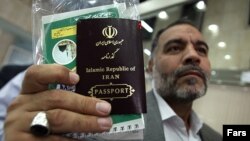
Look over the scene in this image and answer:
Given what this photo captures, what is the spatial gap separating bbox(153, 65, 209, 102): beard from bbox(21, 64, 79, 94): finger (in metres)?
0.74

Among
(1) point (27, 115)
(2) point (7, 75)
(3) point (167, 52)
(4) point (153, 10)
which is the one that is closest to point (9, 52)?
(2) point (7, 75)

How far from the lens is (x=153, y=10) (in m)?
2.45

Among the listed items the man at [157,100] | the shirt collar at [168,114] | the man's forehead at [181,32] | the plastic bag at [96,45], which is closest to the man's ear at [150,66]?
the man at [157,100]

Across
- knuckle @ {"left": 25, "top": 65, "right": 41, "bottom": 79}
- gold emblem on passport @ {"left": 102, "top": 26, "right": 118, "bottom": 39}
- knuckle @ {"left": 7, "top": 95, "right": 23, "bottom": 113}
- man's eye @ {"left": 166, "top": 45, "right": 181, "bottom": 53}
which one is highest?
man's eye @ {"left": 166, "top": 45, "right": 181, "bottom": 53}

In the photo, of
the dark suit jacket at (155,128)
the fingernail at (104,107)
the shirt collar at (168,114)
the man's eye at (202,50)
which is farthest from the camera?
the man's eye at (202,50)

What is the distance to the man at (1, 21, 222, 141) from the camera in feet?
1.36

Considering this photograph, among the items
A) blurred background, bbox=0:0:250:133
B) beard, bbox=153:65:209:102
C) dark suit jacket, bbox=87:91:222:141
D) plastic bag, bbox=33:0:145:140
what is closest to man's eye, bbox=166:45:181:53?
beard, bbox=153:65:209:102

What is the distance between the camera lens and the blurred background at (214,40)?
187 cm

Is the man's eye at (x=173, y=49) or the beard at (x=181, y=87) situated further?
the man's eye at (x=173, y=49)

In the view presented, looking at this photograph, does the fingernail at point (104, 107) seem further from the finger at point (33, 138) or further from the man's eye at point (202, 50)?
the man's eye at point (202, 50)

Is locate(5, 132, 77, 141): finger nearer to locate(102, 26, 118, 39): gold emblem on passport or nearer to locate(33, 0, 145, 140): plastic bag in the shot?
locate(33, 0, 145, 140): plastic bag

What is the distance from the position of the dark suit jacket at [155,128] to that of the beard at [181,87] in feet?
0.21

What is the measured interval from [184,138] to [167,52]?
1.34 feet

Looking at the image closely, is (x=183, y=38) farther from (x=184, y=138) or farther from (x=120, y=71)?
(x=120, y=71)
